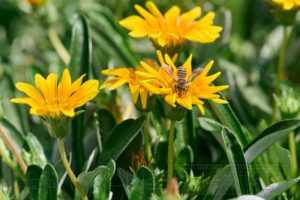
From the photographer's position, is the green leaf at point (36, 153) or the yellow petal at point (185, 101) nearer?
the yellow petal at point (185, 101)

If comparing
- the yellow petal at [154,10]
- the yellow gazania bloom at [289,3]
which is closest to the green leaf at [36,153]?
the yellow petal at [154,10]

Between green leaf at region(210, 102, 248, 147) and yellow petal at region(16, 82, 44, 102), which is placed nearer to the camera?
yellow petal at region(16, 82, 44, 102)

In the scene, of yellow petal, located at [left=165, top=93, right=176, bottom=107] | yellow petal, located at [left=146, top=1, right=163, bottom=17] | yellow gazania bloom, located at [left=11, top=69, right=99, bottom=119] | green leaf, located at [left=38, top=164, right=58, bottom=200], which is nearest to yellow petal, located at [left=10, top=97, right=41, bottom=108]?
yellow gazania bloom, located at [left=11, top=69, right=99, bottom=119]

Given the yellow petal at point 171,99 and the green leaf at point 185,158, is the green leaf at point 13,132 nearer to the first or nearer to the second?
the green leaf at point 185,158

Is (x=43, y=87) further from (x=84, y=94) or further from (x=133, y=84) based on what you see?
(x=133, y=84)

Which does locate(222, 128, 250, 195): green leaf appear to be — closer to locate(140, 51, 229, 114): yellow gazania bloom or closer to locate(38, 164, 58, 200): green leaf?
locate(140, 51, 229, 114): yellow gazania bloom

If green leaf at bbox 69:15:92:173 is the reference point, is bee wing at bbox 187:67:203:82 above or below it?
below

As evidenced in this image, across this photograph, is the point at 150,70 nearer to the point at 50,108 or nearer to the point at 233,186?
the point at 50,108
